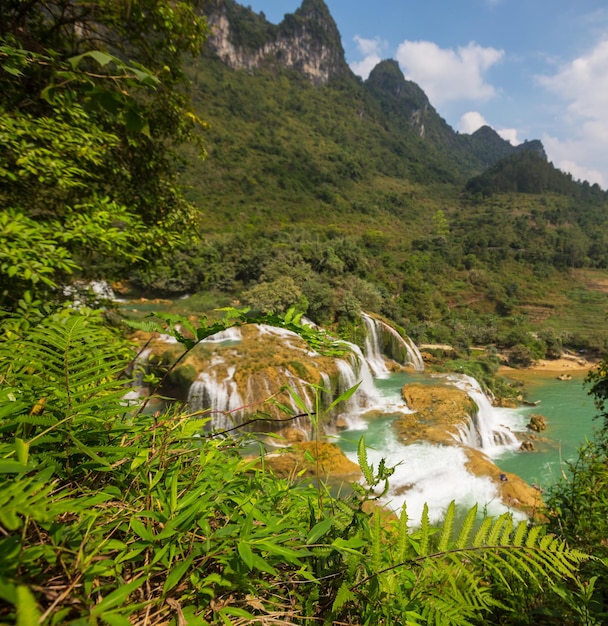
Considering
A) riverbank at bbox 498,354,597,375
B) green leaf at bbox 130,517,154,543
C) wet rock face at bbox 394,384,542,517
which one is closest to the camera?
green leaf at bbox 130,517,154,543

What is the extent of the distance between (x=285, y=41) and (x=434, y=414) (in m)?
125

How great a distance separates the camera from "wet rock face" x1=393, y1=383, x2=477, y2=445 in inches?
403

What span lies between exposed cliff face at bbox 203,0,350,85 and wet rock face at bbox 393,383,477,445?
103024mm

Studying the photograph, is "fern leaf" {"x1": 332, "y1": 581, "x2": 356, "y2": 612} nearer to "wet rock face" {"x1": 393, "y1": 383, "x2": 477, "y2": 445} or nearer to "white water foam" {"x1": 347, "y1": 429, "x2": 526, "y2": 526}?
"white water foam" {"x1": 347, "y1": 429, "x2": 526, "y2": 526}

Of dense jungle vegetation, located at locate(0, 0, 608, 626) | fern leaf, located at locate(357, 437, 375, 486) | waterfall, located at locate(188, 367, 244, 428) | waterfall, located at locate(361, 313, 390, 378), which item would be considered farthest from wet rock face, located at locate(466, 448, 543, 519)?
fern leaf, located at locate(357, 437, 375, 486)

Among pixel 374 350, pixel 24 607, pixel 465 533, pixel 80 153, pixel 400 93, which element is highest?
pixel 400 93

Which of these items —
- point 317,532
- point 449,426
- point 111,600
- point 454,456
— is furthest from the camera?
point 449,426

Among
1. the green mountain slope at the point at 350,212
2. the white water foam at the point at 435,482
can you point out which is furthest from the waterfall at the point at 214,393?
the green mountain slope at the point at 350,212

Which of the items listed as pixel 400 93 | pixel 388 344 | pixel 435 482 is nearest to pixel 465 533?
pixel 435 482

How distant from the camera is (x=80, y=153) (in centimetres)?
228

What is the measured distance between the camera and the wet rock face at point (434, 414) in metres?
10.2

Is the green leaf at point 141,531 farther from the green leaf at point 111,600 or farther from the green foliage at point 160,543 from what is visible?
the green leaf at point 111,600

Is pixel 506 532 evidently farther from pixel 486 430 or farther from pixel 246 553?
pixel 486 430

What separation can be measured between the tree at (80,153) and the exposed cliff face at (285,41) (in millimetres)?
104815
